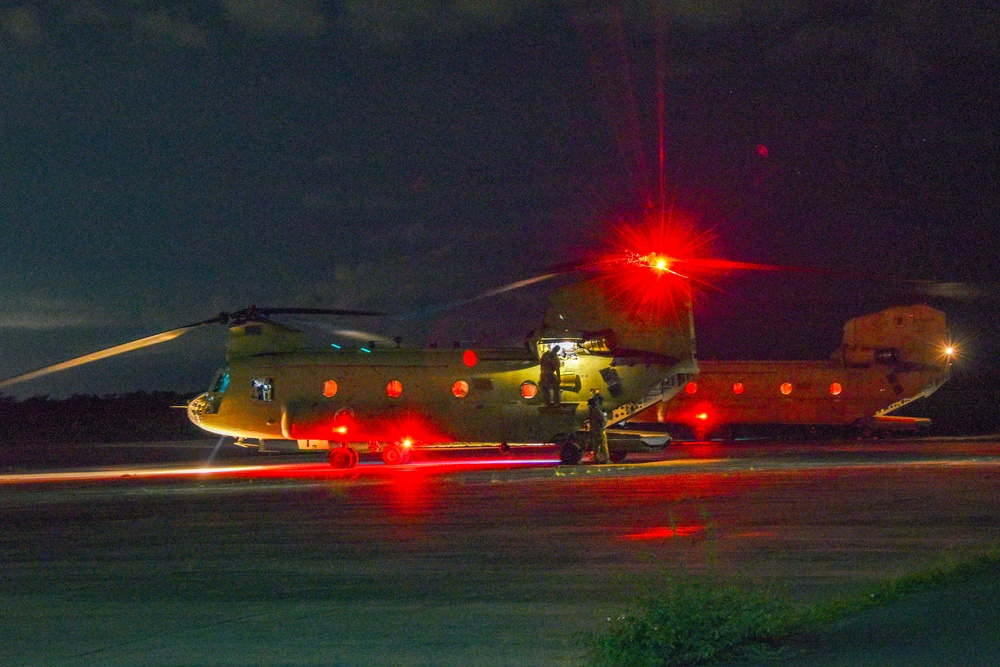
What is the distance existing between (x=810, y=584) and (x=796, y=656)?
9.77 feet

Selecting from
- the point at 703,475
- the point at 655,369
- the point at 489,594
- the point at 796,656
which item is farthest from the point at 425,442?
the point at 796,656

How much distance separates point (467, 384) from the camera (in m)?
30.5

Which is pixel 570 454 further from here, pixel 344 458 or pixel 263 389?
pixel 263 389

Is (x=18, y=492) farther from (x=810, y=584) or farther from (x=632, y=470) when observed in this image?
(x=810, y=584)

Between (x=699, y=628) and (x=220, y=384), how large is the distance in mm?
25626

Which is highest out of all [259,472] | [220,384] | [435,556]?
[220,384]

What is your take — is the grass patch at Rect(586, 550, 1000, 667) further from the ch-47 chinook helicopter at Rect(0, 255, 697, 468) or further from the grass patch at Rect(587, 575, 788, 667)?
the ch-47 chinook helicopter at Rect(0, 255, 697, 468)

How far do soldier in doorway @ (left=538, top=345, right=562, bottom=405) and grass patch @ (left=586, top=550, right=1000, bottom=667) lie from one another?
2165 centimetres

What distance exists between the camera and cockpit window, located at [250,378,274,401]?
100 ft

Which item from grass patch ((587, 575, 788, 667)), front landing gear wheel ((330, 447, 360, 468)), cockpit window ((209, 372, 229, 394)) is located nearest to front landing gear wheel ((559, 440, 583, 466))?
front landing gear wheel ((330, 447, 360, 468))

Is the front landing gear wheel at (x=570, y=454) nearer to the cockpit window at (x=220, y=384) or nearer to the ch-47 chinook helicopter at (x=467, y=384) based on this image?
the ch-47 chinook helicopter at (x=467, y=384)

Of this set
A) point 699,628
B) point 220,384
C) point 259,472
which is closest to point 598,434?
→ point 259,472

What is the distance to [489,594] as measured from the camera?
9.30 m

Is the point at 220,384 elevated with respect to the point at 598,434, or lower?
elevated
